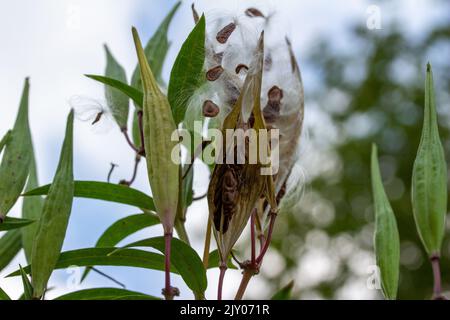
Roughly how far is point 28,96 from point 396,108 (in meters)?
14.9

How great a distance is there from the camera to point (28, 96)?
3.63 feet

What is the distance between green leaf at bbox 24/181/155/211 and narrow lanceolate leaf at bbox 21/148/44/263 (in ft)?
0.36

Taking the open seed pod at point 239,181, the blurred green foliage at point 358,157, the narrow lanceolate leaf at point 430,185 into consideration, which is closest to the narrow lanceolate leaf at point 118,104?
the open seed pod at point 239,181

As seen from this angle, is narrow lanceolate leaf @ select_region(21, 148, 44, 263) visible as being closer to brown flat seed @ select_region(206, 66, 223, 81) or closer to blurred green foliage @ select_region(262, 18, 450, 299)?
brown flat seed @ select_region(206, 66, 223, 81)

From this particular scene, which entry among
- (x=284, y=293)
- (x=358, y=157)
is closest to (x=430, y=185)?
(x=284, y=293)

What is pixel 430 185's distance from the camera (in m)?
0.80

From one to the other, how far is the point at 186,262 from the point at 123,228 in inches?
9.8

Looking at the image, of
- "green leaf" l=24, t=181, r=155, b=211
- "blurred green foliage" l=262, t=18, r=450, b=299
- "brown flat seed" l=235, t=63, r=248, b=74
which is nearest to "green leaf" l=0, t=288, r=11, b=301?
"green leaf" l=24, t=181, r=155, b=211

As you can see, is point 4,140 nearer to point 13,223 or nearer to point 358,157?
point 13,223

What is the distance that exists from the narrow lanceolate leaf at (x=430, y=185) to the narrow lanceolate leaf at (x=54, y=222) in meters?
0.41

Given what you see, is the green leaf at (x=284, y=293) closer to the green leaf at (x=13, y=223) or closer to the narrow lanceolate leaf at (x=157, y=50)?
the green leaf at (x=13, y=223)

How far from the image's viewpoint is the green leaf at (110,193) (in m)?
1.02
